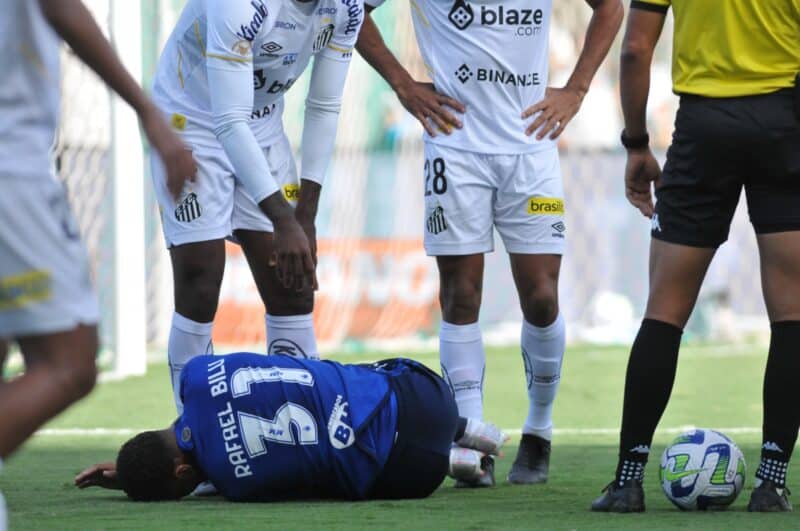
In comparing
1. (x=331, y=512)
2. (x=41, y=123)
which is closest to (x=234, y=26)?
(x=331, y=512)

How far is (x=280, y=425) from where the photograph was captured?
185 inches

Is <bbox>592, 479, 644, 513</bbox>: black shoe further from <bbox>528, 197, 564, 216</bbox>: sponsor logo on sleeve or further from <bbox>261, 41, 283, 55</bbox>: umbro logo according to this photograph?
<bbox>261, 41, 283, 55</bbox>: umbro logo

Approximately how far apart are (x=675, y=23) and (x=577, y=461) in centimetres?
233

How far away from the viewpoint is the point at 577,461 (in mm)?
6352

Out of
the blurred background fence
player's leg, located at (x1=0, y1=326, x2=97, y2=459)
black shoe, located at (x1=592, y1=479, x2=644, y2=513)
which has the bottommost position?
the blurred background fence

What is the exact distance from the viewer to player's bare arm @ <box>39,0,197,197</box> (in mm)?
3207

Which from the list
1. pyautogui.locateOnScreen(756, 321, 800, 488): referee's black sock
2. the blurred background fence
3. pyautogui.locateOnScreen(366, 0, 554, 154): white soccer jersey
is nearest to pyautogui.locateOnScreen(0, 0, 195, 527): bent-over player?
pyautogui.locateOnScreen(756, 321, 800, 488): referee's black sock

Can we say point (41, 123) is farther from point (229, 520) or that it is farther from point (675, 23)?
point (675, 23)

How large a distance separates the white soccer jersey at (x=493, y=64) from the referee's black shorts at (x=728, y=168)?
4.58ft

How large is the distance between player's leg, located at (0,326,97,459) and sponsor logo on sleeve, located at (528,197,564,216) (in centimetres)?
284

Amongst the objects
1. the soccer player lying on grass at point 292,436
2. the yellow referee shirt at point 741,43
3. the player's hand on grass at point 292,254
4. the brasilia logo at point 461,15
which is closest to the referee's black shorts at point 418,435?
the soccer player lying on grass at point 292,436

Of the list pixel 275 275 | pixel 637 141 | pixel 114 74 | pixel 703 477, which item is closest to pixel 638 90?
pixel 637 141

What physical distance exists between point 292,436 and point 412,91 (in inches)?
73.3

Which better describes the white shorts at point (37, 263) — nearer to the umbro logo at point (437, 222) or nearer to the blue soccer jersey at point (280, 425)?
the blue soccer jersey at point (280, 425)
